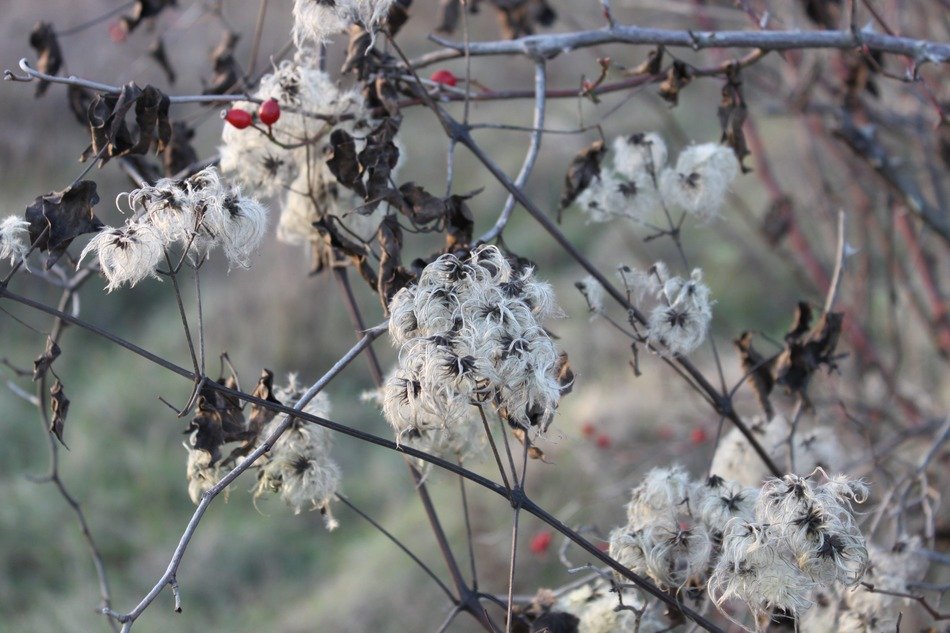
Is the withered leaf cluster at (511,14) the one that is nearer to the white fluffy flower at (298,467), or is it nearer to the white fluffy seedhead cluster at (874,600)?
the white fluffy flower at (298,467)

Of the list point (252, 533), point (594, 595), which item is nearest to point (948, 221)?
point (594, 595)

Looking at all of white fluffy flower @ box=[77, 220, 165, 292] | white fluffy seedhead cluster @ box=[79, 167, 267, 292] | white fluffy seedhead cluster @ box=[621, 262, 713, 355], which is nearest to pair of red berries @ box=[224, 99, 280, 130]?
white fluffy seedhead cluster @ box=[79, 167, 267, 292]

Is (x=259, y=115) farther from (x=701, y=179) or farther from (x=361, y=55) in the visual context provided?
(x=701, y=179)

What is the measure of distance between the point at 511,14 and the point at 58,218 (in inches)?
54.3

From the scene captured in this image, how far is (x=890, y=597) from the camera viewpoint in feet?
5.70

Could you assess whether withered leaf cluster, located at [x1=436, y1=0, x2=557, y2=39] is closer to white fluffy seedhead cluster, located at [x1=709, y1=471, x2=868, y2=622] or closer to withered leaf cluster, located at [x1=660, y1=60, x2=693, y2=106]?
withered leaf cluster, located at [x1=660, y1=60, x2=693, y2=106]

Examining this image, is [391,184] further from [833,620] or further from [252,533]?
[252,533]

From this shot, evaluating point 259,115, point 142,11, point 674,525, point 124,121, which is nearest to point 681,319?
point 674,525

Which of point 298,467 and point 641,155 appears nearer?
point 298,467

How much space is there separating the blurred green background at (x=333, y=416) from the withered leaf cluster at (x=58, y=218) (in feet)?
5.17

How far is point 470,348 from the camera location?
1247 millimetres

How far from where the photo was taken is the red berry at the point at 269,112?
161 centimetres

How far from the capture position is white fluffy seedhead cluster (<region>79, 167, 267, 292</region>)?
4.11 feet

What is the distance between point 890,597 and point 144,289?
23.3ft
